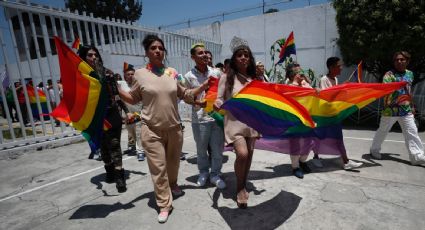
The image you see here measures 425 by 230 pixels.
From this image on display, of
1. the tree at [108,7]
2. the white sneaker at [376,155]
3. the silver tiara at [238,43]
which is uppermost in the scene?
the tree at [108,7]

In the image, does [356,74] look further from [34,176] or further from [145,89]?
[34,176]

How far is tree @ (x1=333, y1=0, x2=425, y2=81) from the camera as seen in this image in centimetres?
742

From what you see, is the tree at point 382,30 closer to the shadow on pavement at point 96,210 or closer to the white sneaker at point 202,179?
the white sneaker at point 202,179

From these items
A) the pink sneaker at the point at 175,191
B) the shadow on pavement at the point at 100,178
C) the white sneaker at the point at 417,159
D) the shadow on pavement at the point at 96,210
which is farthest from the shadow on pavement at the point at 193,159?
the white sneaker at the point at 417,159

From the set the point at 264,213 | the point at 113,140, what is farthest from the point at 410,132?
the point at 113,140

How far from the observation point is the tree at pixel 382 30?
7.42m

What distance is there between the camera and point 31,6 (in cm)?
670

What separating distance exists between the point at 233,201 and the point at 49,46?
21.7ft

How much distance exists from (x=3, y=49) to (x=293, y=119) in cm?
673

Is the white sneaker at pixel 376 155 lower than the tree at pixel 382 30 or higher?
lower

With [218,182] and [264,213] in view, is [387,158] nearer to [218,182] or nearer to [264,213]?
[264,213]

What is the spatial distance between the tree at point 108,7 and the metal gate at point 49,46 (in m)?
24.7

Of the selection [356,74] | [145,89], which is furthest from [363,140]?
[145,89]

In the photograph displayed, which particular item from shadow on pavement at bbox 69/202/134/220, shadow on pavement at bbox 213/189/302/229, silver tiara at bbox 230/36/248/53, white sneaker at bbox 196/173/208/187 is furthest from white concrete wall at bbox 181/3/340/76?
shadow on pavement at bbox 69/202/134/220
